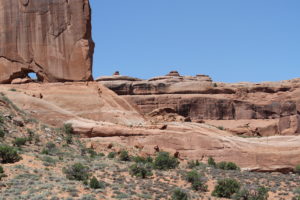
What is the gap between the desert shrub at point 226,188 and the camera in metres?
24.6

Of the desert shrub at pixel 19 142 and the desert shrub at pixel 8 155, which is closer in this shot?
the desert shrub at pixel 8 155

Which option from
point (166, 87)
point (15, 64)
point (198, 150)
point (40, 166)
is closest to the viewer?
point (40, 166)

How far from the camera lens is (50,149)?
2823 cm

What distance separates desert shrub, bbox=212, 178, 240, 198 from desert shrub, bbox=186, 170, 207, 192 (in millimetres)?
634

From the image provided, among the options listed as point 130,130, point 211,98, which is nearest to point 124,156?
point 130,130

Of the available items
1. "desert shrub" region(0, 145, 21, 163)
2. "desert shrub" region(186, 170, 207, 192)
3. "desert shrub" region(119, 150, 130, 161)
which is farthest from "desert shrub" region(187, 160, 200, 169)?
"desert shrub" region(0, 145, 21, 163)

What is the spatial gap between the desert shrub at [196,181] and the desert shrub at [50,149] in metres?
7.08

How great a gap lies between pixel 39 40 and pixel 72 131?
8.89 metres

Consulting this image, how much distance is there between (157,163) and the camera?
91.7 feet

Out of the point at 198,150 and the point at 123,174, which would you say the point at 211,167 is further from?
the point at 123,174

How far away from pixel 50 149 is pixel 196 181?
808 centimetres

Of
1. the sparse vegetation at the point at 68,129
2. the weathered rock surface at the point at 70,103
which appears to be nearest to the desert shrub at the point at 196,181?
the weathered rock surface at the point at 70,103

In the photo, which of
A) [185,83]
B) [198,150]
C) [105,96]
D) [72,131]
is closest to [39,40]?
[105,96]

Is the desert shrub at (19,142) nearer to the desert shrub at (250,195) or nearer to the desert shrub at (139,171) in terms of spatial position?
the desert shrub at (139,171)
